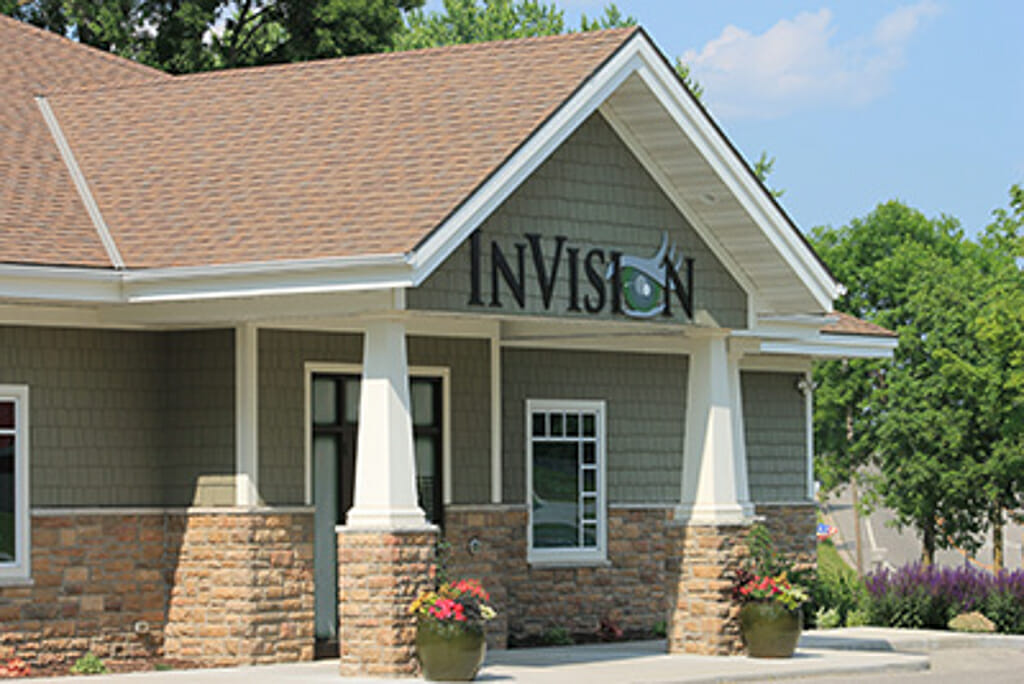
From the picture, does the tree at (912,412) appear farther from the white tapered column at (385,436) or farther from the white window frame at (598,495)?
the white tapered column at (385,436)

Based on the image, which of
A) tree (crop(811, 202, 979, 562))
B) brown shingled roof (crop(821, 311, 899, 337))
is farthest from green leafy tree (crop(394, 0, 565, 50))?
brown shingled roof (crop(821, 311, 899, 337))

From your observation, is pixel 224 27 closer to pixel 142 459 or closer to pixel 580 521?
pixel 580 521

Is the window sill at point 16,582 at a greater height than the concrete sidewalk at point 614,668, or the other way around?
the window sill at point 16,582

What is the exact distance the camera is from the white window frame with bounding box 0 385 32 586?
19562 millimetres

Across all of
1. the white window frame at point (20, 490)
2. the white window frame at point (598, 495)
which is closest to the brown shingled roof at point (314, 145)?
the white window frame at point (20, 490)

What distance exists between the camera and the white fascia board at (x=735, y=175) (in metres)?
20.4

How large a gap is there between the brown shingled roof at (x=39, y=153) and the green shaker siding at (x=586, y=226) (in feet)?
11.5

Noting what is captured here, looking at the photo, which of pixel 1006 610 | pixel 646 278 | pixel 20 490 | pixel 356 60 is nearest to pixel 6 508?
pixel 20 490

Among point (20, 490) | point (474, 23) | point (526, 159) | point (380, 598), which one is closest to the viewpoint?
point (380, 598)

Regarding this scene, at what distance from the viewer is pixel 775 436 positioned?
29.5 metres

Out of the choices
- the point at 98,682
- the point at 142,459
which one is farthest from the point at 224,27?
the point at 98,682

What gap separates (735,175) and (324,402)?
484 cm

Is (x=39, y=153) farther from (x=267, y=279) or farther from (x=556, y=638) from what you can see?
Result: (x=556, y=638)

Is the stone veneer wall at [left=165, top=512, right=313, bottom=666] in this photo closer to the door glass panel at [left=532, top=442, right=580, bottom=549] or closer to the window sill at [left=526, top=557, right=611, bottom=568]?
the window sill at [left=526, top=557, right=611, bottom=568]
